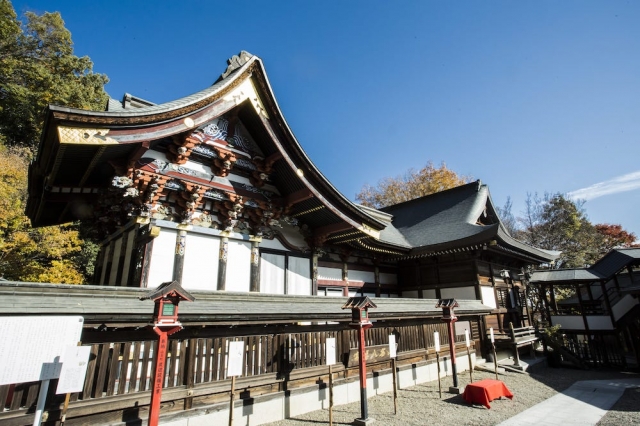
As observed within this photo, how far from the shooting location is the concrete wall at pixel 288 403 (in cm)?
535

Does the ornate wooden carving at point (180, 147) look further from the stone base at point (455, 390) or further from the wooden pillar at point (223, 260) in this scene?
the stone base at point (455, 390)

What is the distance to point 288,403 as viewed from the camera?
21.4 ft

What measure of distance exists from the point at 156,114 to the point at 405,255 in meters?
11.0

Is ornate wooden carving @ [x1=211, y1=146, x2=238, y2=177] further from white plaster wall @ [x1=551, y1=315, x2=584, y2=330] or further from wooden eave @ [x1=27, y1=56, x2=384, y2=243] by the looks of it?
white plaster wall @ [x1=551, y1=315, x2=584, y2=330]

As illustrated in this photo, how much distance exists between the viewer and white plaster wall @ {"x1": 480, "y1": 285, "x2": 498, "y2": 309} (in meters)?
13.7

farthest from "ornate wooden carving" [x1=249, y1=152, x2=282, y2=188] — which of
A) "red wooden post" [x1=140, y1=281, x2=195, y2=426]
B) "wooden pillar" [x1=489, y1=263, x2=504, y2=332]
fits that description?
"wooden pillar" [x1=489, y1=263, x2=504, y2=332]

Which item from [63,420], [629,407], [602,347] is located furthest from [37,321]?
[602,347]

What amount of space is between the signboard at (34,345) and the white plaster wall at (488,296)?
13712mm

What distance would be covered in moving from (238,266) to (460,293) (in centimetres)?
972

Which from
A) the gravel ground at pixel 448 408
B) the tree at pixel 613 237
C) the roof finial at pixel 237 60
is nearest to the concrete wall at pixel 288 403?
the gravel ground at pixel 448 408

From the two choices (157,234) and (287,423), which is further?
(157,234)

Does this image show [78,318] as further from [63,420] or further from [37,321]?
[63,420]

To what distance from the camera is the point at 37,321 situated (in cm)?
382

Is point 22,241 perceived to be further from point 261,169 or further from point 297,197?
point 297,197
